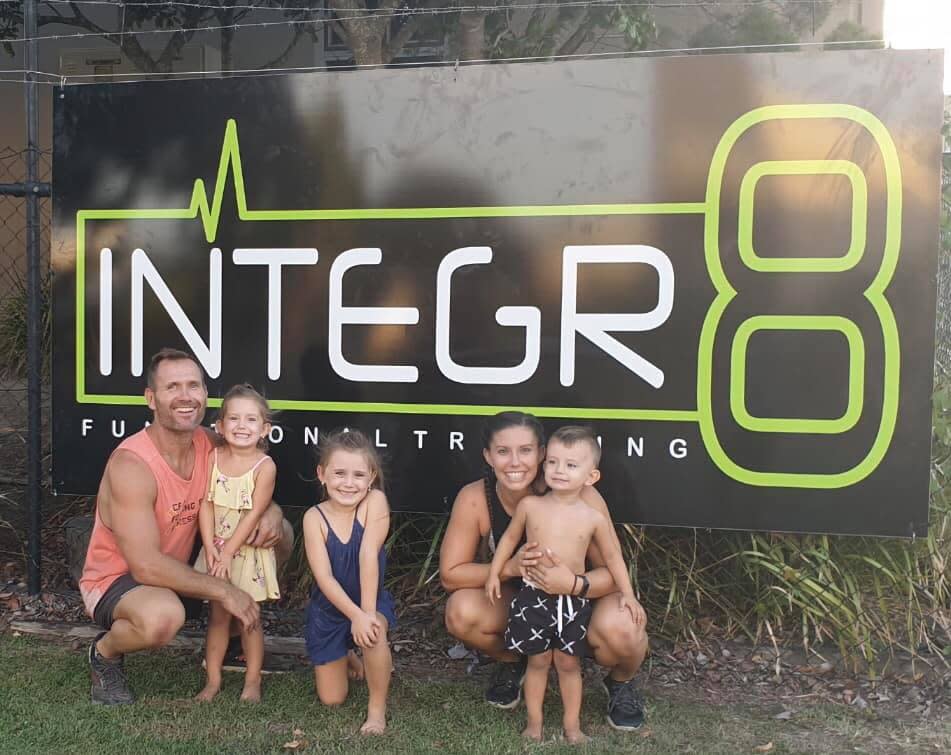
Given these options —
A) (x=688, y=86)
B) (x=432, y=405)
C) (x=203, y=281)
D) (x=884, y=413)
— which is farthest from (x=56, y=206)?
(x=884, y=413)

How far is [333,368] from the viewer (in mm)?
3734

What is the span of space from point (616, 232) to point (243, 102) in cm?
158

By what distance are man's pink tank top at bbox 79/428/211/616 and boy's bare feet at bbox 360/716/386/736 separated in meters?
0.86

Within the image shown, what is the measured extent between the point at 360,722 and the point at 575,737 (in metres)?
0.70

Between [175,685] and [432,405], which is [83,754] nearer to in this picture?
[175,685]

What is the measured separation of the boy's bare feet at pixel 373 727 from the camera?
2.98 meters

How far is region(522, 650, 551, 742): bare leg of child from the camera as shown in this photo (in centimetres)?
292

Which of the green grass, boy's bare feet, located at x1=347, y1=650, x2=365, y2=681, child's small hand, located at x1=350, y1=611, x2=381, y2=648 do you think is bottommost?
the green grass

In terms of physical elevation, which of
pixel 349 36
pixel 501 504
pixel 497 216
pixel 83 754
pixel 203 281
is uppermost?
pixel 349 36

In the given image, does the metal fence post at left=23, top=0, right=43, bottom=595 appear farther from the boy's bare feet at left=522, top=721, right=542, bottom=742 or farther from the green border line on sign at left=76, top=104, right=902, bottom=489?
the boy's bare feet at left=522, top=721, right=542, bottom=742

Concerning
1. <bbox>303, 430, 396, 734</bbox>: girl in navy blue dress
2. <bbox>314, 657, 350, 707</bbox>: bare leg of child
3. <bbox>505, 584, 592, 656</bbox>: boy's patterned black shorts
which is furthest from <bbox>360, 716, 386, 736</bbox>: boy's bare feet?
<bbox>505, 584, 592, 656</bbox>: boy's patterned black shorts

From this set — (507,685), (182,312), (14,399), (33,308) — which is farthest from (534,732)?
(14,399)

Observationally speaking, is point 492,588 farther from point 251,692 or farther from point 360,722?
point 251,692

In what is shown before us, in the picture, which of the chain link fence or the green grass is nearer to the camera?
the green grass
